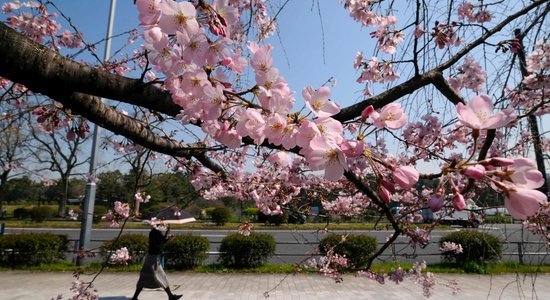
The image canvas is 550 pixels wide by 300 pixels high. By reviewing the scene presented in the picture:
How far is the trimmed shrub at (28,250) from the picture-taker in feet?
29.7

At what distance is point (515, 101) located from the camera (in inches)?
119

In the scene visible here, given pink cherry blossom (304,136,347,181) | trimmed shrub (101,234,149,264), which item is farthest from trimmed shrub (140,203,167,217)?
pink cherry blossom (304,136,347,181)

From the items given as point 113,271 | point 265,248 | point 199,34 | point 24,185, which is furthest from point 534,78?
point 24,185

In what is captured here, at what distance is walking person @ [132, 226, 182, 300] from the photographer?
5523 millimetres

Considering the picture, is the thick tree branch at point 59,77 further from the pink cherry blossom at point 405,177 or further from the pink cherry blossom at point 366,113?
the pink cherry blossom at point 405,177

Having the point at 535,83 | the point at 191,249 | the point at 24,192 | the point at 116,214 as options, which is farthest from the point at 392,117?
the point at 24,192

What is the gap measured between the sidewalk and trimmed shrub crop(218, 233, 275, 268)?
0.80 metres

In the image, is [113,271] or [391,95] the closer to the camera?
[391,95]

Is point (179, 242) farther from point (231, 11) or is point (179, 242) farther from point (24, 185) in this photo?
point (24, 185)

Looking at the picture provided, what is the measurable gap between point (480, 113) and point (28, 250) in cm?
1133

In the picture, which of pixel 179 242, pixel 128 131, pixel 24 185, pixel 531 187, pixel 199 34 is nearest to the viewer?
pixel 531 187

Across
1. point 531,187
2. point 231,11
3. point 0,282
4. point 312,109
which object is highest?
point 231,11

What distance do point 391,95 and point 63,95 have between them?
5.33ft

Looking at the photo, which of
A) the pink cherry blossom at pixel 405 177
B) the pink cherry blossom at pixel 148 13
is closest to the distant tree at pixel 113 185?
the pink cherry blossom at pixel 148 13
